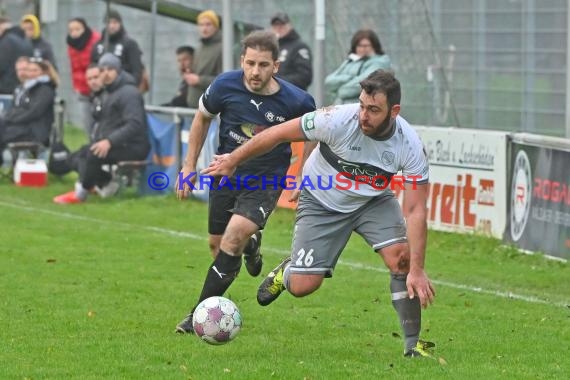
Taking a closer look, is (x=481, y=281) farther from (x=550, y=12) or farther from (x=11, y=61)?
(x=11, y=61)

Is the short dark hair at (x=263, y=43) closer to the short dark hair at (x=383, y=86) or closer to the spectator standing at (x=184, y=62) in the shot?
the short dark hair at (x=383, y=86)

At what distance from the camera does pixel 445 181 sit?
14320 mm

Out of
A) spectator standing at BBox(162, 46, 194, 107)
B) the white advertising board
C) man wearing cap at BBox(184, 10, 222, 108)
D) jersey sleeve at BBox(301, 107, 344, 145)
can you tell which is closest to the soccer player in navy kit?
jersey sleeve at BBox(301, 107, 344, 145)

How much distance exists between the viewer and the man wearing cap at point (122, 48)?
63.8 ft

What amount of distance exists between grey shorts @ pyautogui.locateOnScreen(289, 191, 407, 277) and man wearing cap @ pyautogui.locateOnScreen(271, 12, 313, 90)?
24.7 feet

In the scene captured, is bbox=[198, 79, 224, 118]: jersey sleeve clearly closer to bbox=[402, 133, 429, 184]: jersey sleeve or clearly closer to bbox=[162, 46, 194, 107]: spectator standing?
bbox=[402, 133, 429, 184]: jersey sleeve

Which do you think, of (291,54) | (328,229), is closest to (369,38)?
(291,54)

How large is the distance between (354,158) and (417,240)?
660mm

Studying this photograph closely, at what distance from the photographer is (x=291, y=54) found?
52.4 feet

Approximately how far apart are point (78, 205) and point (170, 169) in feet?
5.00

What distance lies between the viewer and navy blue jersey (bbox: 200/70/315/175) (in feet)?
30.1

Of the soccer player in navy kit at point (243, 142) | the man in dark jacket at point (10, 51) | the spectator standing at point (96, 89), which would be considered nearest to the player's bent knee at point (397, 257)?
the soccer player in navy kit at point (243, 142)

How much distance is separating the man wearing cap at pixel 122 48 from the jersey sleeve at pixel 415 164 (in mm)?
11639

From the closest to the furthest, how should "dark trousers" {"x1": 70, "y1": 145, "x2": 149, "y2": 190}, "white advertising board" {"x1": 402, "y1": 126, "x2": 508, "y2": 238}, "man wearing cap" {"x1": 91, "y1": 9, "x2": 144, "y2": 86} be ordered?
1. "white advertising board" {"x1": 402, "y1": 126, "x2": 508, "y2": 238}
2. "dark trousers" {"x1": 70, "y1": 145, "x2": 149, "y2": 190}
3. "man wearing cap" {"x1": 91, "y1": 9, "x2": 144, "y2": 86}
